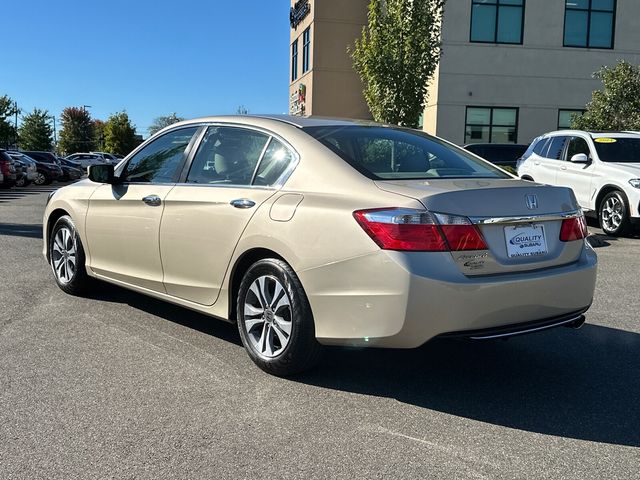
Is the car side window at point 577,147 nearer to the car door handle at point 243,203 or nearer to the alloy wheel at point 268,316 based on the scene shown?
the car door handle at point 243,203

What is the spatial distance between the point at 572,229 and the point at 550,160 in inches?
361

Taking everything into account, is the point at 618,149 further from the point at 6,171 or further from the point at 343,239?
the point at 6,171

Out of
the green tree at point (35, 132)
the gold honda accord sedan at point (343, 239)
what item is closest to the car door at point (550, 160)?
the gold honda accord sedan at point (343, 239)

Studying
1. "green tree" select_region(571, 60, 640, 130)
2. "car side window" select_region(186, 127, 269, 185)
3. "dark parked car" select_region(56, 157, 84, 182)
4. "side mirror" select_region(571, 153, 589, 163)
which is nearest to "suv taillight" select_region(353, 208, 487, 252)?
"car side window" select_region(186, 127, 269, 185)

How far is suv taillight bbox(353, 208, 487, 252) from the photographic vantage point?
3391 millimetres

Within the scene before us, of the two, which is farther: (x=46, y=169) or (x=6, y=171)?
(x=46, y=169)

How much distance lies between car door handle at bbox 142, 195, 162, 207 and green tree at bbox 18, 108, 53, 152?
265 feet

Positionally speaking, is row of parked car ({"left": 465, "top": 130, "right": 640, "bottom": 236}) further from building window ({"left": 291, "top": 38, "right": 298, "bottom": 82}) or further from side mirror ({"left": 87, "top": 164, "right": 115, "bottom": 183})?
building window ({"left": 291, "top": 38, "right": 298, "bottom": 82})

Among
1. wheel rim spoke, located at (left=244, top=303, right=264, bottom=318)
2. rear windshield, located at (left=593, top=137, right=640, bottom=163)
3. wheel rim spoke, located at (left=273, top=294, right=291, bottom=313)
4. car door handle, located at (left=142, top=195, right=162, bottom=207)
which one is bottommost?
wheel rim spoke, located at (left=244, top=303, right=264, bottom=318)

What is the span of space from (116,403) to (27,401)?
1.65 feet

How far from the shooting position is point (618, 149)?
37.8 feet

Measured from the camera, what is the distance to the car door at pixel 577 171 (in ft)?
37.6

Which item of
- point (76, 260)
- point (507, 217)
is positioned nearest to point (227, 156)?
point (507, 217)

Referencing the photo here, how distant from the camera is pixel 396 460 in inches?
118
